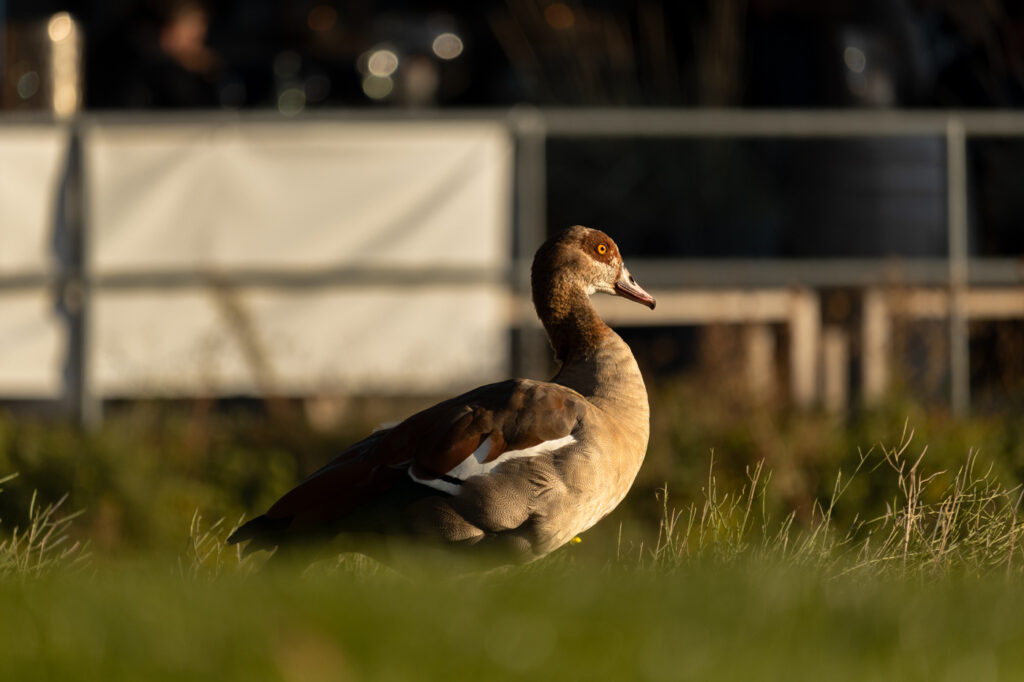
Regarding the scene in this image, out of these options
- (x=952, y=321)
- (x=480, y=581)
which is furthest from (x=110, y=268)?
(x=480, y=581)

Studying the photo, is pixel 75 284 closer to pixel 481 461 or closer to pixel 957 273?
pixel 957 273

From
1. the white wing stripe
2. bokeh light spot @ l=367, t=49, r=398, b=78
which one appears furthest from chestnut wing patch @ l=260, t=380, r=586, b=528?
bokeh light spot @ l=367, t=49, r=398, b=78

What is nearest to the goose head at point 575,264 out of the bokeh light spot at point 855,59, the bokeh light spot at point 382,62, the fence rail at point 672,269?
the fence rail at point 672,269

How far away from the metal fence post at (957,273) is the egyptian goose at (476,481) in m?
4.66

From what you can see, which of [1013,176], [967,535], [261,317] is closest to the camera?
[967,535]

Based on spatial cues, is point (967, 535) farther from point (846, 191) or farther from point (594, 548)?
point (846, 191)

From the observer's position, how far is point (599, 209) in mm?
11859

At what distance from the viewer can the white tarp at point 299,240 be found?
9.14m

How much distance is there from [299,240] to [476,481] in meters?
4.66

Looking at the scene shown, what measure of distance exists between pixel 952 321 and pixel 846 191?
8.60 feet

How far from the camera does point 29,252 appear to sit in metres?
9.30

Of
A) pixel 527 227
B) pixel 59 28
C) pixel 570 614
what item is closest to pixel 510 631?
pixel 570 614

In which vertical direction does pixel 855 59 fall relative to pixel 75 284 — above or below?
above

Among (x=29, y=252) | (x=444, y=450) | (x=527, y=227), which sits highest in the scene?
(x=444, y=450)
